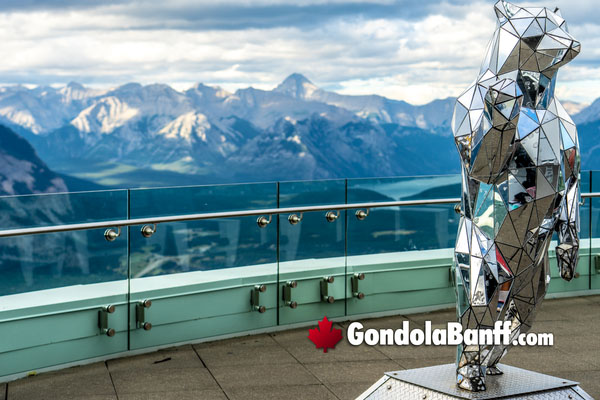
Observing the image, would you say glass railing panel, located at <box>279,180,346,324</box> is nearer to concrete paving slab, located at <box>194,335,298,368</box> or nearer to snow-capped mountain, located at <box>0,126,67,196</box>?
concrete paving slab, located at <box>194,335,298,368</box>

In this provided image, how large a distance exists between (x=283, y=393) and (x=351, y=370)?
61cm

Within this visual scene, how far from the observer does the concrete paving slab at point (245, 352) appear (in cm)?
521

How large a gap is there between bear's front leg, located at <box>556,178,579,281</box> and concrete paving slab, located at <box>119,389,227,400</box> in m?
2.09

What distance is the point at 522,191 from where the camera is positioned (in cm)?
354

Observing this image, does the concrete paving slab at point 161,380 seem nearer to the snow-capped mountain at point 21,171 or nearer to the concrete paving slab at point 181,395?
the concrete paving slab at point 181,395

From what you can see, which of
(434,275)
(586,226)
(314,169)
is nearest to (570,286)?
(586,226)

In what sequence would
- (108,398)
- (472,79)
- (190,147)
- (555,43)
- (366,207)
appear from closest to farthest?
(555,43) → (472,79) → (108,398) → (366,207) → (190,147)

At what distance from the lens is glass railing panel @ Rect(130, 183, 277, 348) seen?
548cm

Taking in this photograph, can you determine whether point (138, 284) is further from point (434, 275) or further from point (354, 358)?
point (434, 275)

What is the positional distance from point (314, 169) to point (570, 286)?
101 m

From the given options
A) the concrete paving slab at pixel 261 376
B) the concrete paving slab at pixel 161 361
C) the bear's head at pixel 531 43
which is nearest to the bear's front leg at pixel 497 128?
the bear's head at pixel 531 43

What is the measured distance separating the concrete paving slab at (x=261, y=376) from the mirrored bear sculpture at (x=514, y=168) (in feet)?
4.84

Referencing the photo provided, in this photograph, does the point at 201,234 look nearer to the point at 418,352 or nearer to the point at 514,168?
the point at 418,352

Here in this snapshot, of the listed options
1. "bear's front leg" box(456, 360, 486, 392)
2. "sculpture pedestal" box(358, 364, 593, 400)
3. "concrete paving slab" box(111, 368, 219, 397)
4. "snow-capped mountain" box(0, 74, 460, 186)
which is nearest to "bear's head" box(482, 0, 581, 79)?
"bear's front leg" box(456, 360, 486, 392)
